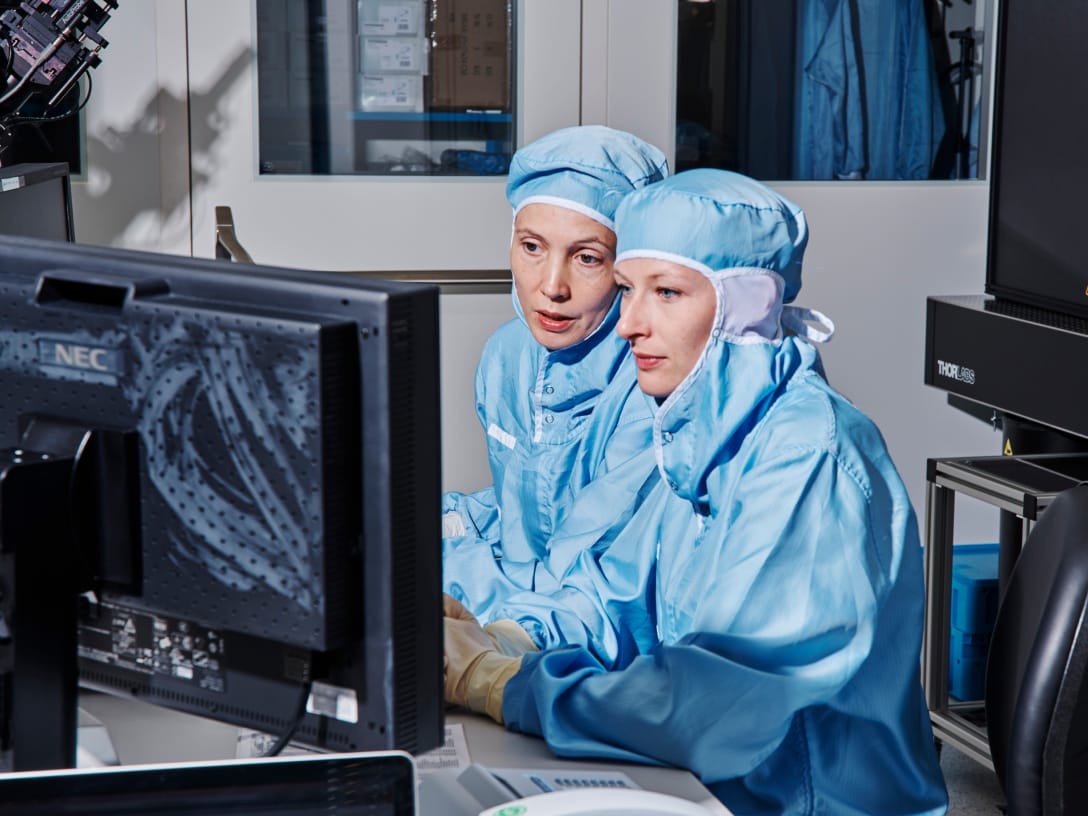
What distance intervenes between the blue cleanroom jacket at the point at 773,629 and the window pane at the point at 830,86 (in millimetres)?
1643

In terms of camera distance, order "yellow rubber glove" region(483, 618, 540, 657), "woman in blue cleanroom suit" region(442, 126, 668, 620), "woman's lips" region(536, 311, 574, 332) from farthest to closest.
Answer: "woman's lips" region(536, 311, 574, 332) → "woman in blue cleanroom suit" region(442, 126, 668, 620) → "yellow rubber glove" region(483, 618, 540, 657)

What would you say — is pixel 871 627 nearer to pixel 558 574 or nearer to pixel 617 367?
pixel 558 574

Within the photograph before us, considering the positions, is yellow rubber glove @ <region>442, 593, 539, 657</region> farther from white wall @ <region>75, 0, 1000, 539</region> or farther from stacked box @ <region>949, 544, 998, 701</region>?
stacked box @ <region>949, 544, 998, 701</region>

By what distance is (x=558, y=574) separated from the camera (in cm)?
193

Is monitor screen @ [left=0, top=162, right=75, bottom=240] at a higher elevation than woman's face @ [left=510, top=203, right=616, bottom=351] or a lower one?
higher

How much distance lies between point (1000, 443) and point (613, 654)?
1969mm

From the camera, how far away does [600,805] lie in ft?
2.96

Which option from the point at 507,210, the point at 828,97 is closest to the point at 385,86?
the point at 507,210

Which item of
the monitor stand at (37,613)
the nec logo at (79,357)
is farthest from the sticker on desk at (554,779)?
the nec logo at (79,357)

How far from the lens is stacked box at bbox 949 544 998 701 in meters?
2.65

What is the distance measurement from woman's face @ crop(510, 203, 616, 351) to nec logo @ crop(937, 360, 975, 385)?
34.4 inches

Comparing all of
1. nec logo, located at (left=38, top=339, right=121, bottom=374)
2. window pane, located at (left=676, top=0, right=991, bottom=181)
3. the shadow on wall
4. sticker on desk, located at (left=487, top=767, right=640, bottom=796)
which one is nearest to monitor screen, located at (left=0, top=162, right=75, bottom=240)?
nec logo, located at (left=38, top=339, right=121, bottom=374)

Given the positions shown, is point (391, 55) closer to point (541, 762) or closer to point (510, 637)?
point (510, 637)

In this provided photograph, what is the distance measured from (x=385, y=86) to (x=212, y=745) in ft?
6.81
